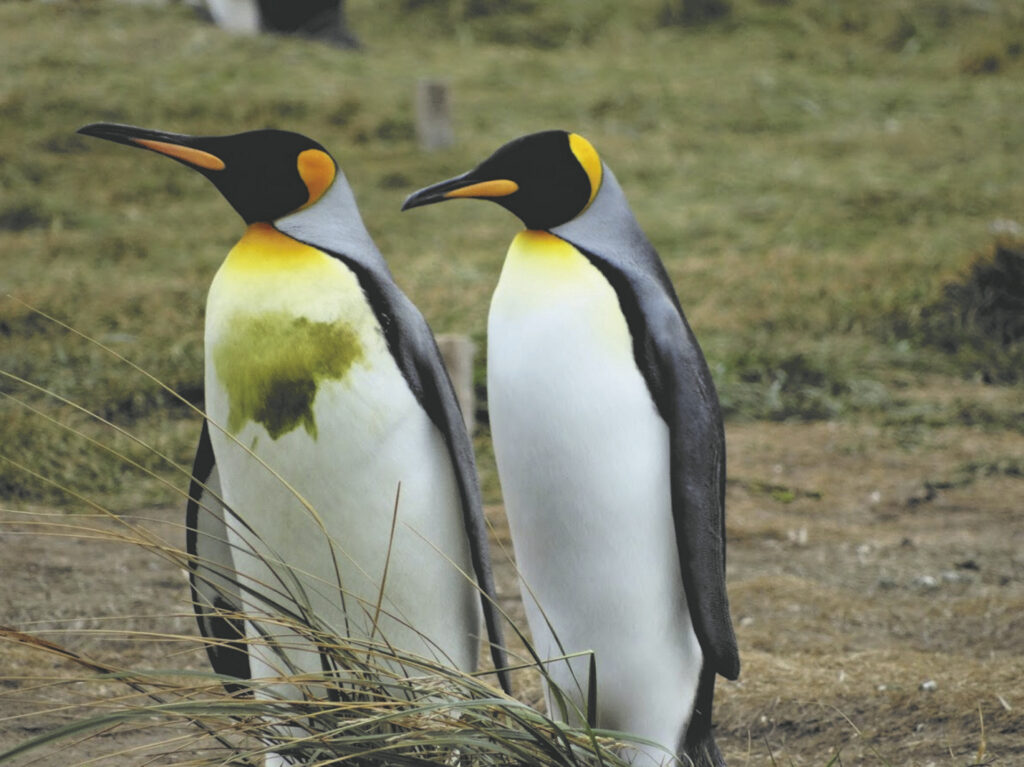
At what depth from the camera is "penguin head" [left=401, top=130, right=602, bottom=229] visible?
7.98 feet

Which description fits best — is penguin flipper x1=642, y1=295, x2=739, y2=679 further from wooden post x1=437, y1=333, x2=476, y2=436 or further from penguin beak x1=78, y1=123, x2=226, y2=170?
wooden post x1=437, y1=333, x2=476, y2=436

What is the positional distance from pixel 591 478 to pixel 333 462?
1.54 ft

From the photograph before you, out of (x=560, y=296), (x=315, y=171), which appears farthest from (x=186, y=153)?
(x=560, y=296)

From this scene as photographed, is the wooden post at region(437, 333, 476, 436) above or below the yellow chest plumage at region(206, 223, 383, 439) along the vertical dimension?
below

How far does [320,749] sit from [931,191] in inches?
336

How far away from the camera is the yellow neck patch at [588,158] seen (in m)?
2.43

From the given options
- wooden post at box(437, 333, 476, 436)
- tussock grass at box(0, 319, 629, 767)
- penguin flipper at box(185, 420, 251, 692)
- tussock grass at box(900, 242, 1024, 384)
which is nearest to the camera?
tussock grass at box(0, 319, 629, 767)

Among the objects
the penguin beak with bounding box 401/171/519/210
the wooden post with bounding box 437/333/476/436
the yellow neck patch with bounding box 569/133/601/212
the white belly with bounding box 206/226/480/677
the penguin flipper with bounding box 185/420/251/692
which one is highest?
the yellow neck patch with bounding box 569/133/601/212

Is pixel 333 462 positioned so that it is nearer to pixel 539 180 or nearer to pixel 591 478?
pixel 591 478

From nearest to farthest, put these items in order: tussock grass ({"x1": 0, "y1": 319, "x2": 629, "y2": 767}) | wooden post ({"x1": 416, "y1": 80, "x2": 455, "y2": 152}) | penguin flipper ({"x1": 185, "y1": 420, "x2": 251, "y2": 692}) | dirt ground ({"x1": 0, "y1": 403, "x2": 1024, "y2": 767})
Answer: tussock grass ({"x1": 0, "y1": 319, "x2": 629, "y2": 767})
penguin flipper ({"x1": 185, "y1": 420, "x2": 251, "y2": 692})
dirt ground ({"x1": 0, "y1": 403, "x2": 1024, "y2": 767})
wooden post ({"x1": 416, "y1": 80, "x2": 455, "y2": 152})

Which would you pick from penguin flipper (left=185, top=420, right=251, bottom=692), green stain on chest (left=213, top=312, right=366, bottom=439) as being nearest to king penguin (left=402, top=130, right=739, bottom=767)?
green stain on chest (left=213, top=312, right=366, bottom=439)

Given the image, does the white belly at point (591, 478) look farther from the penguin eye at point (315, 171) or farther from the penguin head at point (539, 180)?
the penguin eye at point (315, 171)

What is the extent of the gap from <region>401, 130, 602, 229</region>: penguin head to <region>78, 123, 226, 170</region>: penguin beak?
1.22 feet

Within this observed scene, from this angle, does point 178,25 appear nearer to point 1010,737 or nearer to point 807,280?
point 807,280
